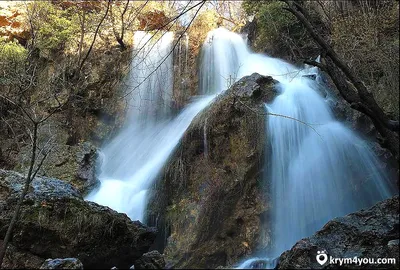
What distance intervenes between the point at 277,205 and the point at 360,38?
4600mm

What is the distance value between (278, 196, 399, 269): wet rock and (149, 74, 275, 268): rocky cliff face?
7.12 ft

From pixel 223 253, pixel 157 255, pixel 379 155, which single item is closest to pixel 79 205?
pixel 157 255

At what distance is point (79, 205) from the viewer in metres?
5.54

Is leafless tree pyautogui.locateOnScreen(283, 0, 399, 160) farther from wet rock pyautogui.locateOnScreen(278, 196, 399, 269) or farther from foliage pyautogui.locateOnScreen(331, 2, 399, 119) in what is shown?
foliage pyautogui.locateOnScreen(331, 2, 399, 119)

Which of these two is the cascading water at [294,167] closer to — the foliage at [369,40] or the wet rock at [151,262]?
the foliage at [369,40]

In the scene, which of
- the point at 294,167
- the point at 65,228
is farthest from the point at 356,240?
the point at 65,228

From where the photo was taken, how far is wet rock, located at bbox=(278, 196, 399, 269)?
13.0 feet

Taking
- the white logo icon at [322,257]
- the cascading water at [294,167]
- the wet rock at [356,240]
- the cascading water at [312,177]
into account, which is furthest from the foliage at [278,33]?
the white logo icon at [322,257]

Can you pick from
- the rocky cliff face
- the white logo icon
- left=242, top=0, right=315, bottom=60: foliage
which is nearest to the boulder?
the rocky cliff face

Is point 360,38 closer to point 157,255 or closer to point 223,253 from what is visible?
point 223,253

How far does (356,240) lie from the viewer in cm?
427

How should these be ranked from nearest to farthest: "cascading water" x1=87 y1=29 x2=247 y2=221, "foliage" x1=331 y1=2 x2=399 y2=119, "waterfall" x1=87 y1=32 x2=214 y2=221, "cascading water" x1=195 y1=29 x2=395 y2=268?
1. "cascading water" x1=195 y1=29 x2=395 y2=268
2. "foliage" x1=331 y1=2 x2=399 y2=119
3. "waterfall" x1=87 y1=32 x2=214 y2=221
4. "cascading water" x1=87 y1=29 x2=247 y2=221

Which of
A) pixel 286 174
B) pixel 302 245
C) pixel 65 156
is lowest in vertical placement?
pixel 302 245

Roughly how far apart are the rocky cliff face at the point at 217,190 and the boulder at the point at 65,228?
3.04 ft
